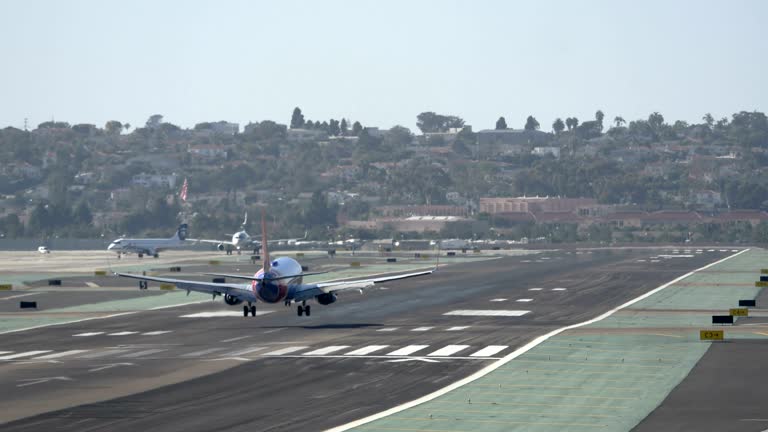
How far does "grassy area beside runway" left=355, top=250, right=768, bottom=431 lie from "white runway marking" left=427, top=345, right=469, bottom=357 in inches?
127

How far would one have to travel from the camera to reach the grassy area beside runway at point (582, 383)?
4025 cm

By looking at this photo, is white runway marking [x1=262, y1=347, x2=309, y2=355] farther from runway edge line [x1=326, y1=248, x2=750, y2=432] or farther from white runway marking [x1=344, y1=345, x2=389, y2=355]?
runway edge line [x1=326, y1=248, x2=750, y2=432]

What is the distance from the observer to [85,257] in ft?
642

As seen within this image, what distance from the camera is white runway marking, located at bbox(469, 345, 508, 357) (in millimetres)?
57200

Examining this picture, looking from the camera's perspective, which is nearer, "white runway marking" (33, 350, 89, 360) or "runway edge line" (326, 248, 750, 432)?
"runway edge line" (326, 248, 750, 432)

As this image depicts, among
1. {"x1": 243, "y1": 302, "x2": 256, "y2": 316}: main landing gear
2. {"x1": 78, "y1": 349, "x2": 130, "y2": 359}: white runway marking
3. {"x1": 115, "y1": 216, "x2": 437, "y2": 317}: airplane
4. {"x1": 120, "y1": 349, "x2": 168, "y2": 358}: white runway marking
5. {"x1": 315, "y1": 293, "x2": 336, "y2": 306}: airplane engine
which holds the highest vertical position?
{"x1": 115, "y1": 216, "x2": 437, "y2": 317}: airplane

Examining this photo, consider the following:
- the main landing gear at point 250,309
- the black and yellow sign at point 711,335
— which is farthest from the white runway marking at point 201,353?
the black and yellow sign at point 711,335

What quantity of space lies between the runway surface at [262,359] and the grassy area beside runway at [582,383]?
1945mm

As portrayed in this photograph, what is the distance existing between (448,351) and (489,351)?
71.7 inches

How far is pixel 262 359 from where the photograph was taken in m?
56.3

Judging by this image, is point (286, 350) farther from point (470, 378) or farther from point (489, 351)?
point (470, 378)

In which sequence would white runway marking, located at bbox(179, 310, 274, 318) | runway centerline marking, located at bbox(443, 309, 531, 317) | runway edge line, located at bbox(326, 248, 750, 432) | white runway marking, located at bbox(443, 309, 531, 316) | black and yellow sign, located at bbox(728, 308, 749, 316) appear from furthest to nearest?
white runway marking, located at bbox(443, 309, 531, 316) → runway centerline marking, located at bbox(443, 309, 531, 317) → white runway marking, located at bbox(179, 310, 274, 318) → black and yellow sign, located at bbox(728, 308, 749, 316) → runway edge line, located at bbox(326, 248, 750, 432)

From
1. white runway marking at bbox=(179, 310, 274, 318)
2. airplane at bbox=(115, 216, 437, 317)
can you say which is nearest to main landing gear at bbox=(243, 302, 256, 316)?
white runway marking at bbox=(179, 310, 274, 318)

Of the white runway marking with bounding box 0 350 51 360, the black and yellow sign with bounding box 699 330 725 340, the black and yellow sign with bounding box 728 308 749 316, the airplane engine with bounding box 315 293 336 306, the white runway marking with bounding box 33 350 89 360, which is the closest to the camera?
the white runway marking with bounding box 33 350 89 360
